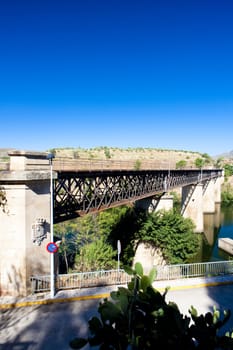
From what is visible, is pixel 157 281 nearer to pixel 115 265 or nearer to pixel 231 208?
pixel 115 265

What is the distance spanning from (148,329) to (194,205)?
1514 inches

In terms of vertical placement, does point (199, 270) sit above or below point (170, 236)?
above

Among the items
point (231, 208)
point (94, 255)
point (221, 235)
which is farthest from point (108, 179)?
point (231, 208)

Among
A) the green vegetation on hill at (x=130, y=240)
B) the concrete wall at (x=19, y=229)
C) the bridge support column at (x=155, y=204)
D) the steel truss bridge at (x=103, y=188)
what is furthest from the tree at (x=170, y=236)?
the concrete wall at (x=19, y=229)

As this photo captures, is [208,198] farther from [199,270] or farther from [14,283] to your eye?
[14,283]

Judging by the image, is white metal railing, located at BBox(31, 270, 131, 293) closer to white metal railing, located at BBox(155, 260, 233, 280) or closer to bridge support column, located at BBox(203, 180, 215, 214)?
white metal railing, located at BBox(155, 260, 233, 280)

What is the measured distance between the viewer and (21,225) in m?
9.26

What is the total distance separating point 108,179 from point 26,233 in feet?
31.2

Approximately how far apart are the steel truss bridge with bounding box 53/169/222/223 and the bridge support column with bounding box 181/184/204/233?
7.25 metres

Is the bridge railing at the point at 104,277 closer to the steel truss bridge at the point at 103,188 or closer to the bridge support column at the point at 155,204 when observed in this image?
the steel truss bridge at the point at 103,188

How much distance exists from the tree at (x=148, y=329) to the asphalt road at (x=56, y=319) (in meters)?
5.15

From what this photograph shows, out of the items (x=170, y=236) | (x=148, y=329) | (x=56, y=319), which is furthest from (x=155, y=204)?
(x=148, y=329)

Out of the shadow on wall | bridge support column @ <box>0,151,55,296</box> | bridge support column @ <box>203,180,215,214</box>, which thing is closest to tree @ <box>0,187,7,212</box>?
bridge support column @ <box>0,151,55,296</box>

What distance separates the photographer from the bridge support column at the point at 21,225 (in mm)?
9164
